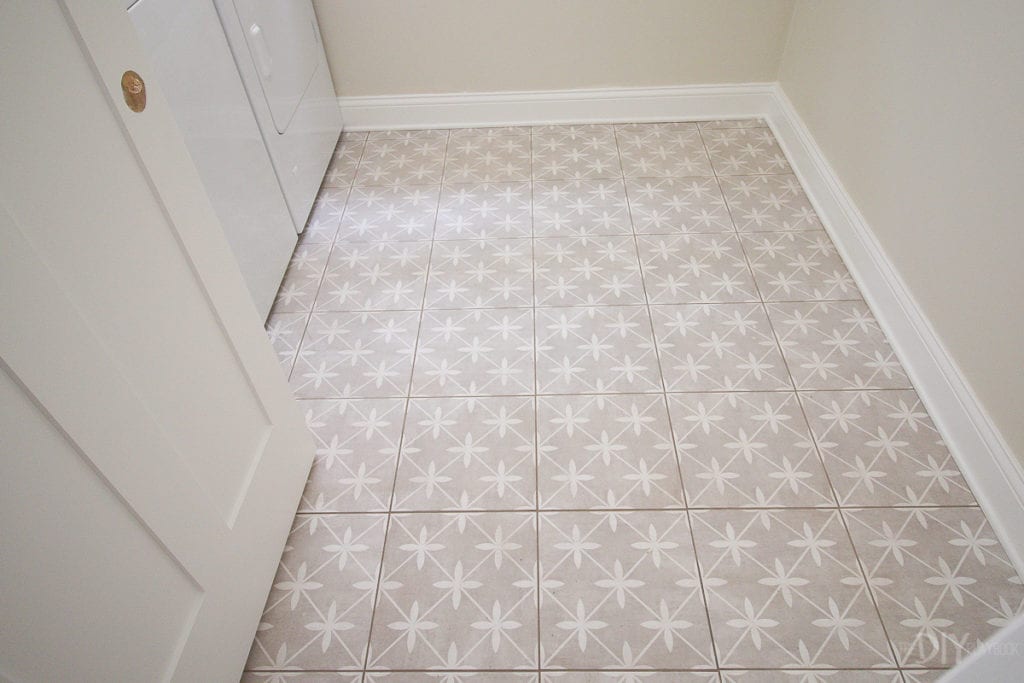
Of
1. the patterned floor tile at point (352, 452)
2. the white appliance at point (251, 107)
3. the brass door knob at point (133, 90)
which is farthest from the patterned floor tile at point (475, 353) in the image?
the brass door knob at point (133, 90)

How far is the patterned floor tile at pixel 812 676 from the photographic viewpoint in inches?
43.9

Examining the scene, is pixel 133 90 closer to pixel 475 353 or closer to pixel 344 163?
pixel 475 353

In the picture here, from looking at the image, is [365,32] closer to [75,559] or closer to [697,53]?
[697,53]

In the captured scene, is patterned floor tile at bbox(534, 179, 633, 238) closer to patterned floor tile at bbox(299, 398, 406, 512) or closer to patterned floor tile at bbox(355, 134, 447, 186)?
patterned floor tile at bbox(355, 134, 447, 186)

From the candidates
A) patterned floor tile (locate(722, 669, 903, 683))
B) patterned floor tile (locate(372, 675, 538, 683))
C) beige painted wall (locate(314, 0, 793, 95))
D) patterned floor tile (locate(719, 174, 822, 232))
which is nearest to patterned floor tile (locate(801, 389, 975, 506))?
patterned floor tile (locate(722, 669, 903, 683))

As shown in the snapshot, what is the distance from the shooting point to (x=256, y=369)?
1.17 metres

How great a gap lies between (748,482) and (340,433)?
0.94m

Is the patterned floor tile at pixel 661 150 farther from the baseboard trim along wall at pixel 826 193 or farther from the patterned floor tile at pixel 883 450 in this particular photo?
the patterned floor tile at pixel 883 450

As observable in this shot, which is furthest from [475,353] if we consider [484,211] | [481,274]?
[484,211]

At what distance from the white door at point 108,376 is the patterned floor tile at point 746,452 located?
945mm

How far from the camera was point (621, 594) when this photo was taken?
1.24m

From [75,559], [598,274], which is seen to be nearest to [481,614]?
[75,559]

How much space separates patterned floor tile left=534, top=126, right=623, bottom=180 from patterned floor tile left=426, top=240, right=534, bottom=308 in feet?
1.33

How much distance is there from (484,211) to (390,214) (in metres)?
0.31
